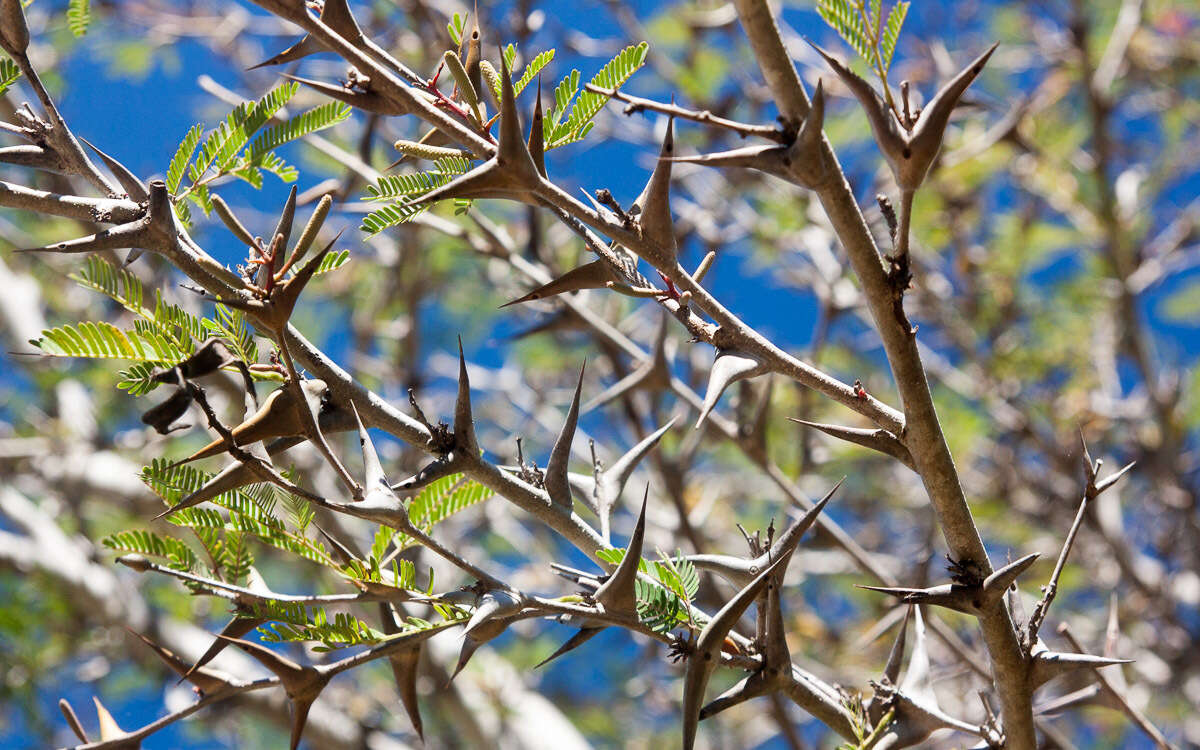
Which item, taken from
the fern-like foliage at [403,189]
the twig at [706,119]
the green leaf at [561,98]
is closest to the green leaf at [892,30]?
the twig at [706,119]

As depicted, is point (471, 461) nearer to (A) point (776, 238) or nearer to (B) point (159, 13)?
(A) point (776, 238)

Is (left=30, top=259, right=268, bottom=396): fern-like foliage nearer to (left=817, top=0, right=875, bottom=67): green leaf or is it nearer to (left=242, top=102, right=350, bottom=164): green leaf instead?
(left=242, top=102, right=350, bottom=164): green leaf

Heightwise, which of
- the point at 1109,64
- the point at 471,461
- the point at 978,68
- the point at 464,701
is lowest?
the point at 464,701

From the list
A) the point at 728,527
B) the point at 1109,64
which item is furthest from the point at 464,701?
the point at 1109,64

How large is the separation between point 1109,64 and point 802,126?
10.9 ft

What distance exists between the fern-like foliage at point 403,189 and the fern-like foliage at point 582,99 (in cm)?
12

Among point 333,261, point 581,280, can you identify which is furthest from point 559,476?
point 333,261

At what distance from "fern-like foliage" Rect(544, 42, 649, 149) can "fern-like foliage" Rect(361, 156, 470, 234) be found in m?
0.12

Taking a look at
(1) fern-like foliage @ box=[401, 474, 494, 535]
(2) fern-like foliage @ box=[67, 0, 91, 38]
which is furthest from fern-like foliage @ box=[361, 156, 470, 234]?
(2) fern-like foliage @ box=[67, 0, 91, 38]

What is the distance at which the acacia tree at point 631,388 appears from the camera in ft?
3.43

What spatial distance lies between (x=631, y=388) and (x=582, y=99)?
85cm

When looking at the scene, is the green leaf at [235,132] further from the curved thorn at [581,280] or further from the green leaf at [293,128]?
the curved thorn at [581,280]

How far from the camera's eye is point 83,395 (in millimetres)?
4020

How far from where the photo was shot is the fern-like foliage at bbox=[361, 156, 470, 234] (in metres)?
1.18
